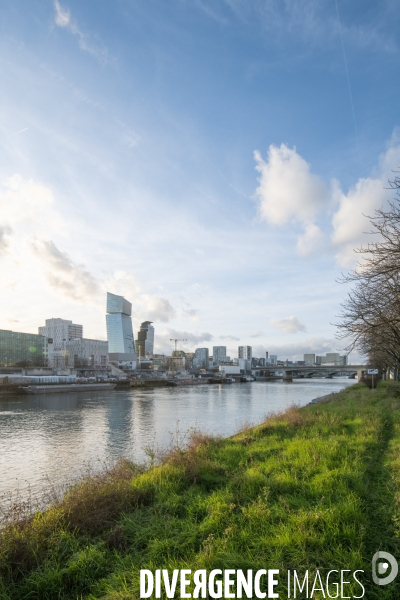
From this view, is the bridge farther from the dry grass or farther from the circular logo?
the circular logo

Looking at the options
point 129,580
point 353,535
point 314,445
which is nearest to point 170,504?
point 129,580

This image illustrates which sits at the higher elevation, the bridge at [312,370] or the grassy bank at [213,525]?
the grassy bank at [213,525]

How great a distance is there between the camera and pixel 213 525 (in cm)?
714

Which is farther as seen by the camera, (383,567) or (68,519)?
(68,519)

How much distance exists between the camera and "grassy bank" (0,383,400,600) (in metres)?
5.75

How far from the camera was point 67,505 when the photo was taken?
8.47 metres

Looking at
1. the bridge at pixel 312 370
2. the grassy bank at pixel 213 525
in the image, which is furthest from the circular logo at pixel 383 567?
the bridge at pixel 312 370

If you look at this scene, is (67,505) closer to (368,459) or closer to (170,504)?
(170,504)

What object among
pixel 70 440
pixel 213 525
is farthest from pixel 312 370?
pixel 213 525

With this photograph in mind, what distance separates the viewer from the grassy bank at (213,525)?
5.75 meters

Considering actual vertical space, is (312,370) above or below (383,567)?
below

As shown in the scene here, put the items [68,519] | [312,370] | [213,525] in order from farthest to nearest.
Result: [312,370] < [68,519] < [213,525]

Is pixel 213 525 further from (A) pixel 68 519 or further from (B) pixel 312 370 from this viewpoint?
(B) pixel 312 370

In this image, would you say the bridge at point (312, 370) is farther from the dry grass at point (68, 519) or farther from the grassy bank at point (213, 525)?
the dry grass at point (68, 519)
